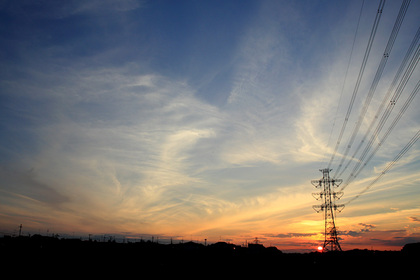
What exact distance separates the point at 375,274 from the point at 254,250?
9704cm

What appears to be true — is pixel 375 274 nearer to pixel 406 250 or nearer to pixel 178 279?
pixel 178 279

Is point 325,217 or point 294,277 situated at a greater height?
point 325,217

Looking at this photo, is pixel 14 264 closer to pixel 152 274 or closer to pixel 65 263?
pixel 65 263

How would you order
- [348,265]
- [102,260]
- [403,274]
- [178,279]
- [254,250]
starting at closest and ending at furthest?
[178,279] < [403,274] < [102,260] < [348,265] < [254,250]

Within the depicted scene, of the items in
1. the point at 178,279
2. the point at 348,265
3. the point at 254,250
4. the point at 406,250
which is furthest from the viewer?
the point at 254,250

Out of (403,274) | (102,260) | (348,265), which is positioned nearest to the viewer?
(403,274)

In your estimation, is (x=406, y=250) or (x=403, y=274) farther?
(x=406, y=250)

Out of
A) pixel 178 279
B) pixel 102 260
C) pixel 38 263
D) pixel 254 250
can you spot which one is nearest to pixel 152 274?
pixel 178 279

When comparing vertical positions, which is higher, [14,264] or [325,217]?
[325,217]

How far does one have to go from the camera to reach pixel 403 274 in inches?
2233

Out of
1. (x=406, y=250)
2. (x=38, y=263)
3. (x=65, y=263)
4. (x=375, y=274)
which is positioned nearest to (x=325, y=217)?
(x=375, y=274)

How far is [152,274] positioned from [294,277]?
3161 cm

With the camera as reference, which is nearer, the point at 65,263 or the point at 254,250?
the point at 65,263

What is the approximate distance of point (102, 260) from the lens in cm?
6738
